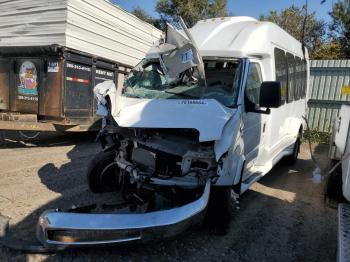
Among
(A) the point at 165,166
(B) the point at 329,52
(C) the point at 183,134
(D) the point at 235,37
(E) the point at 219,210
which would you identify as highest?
(B) the point at 329,52

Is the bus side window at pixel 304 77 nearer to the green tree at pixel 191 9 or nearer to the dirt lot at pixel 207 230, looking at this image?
the dirt lot at pixel 207 230

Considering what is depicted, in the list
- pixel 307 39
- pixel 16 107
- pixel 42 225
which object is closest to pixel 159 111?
pixel 42 225

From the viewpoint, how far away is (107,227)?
3.15 metres

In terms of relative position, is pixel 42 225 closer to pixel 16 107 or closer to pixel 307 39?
pixel 16 107

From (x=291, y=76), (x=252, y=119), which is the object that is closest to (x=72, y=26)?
(x=291, y=76)

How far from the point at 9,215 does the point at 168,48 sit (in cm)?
285

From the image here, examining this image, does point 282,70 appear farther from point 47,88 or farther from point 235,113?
point 47,88

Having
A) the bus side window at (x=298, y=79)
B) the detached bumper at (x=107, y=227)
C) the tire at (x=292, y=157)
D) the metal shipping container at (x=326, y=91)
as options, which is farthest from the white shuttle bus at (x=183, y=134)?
the metal shipping container at (x=326, y=91)

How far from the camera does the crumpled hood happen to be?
11.4 ft

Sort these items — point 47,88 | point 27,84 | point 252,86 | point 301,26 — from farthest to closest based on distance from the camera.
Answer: point 301,26, point 27,84, point 47,88, point 252,86

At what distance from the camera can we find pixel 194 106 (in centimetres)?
377

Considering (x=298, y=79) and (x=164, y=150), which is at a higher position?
(x=298, y=79)

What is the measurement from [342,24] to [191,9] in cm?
1190

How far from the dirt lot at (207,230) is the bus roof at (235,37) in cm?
222
